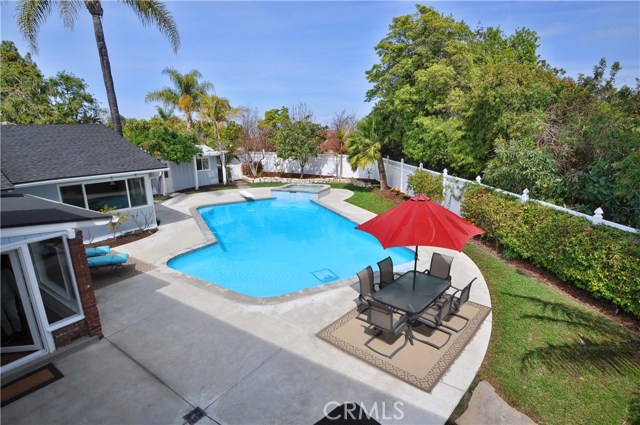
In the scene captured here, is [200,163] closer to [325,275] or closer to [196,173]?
[196,173]

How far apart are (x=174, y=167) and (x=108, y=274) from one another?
15.6 meters

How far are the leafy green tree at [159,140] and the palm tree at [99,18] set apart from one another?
12.7 feet

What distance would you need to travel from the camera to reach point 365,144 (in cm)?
2172

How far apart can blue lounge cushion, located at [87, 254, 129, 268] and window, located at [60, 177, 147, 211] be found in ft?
13.5

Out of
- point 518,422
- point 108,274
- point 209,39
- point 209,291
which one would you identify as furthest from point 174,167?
point 518,422

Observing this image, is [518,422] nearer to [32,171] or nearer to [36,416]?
[36,416]

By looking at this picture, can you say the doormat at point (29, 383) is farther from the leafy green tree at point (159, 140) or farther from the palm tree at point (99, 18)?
the leafy green tree at point (159, 140)

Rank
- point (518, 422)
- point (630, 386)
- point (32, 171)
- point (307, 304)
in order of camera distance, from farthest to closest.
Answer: point (32, 171), point (307, 304), point (630, 386), point (518, 422)

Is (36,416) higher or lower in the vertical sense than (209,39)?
lower

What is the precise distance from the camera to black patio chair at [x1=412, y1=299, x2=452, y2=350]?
6.30 meters

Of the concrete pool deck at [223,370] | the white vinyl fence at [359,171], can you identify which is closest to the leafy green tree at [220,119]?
the white vinyl fence at [359,171]

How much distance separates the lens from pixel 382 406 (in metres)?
4.94

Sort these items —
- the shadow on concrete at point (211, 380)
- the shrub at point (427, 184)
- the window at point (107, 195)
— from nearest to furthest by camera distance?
the shadow on concrete at point (211, 380), the window at point (107, 195), the shrub at point (427, 184)

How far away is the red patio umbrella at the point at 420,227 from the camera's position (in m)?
6.08
